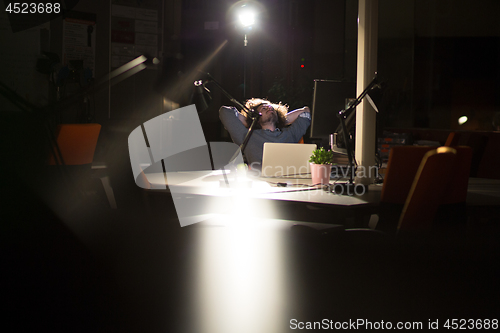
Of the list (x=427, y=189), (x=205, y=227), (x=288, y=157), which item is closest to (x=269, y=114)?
(x=288, y=157)

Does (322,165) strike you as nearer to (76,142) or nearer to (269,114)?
(269,114)

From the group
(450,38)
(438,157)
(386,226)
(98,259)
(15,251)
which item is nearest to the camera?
(438,157)

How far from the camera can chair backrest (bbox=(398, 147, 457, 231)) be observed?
1.64 m

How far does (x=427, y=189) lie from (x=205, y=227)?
3.05 ft

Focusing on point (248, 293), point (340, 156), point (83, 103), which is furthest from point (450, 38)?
point (248, 293)

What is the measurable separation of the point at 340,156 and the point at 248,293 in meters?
1.54

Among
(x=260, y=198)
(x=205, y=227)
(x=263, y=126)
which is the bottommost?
(x=205, y=227)

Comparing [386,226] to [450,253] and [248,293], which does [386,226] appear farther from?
[248,293]

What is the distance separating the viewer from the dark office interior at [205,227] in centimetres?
183

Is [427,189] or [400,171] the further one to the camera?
[400,171]

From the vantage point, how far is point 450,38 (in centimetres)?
605

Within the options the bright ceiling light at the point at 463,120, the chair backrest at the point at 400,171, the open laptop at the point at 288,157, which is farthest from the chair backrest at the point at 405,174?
the bright ceiling light at the point at 463,120

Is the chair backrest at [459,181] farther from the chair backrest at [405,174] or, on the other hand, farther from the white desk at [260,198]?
the white desk at [260,198]

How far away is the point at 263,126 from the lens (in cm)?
343
